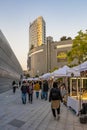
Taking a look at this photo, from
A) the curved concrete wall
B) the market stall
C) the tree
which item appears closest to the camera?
the market stall

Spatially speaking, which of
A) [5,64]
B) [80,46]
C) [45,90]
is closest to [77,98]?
[45,90]

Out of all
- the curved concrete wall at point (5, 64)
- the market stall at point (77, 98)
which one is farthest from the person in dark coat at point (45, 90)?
the curved concrete wall at point (5, 64)

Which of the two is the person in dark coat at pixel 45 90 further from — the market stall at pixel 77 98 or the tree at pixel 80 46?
the tree at pixel 80 46

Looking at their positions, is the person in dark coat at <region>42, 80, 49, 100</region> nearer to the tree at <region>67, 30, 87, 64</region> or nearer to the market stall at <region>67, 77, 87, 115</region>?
the market stall at <region>67, 77, 87, 115</region>

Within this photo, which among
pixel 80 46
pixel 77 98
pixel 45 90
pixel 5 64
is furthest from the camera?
pixel 5 64

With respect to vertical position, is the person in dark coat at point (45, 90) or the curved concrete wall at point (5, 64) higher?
the curved concrete wall at point (5, 64)

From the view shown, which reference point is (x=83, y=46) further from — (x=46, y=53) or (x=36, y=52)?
(x=36, y=52)

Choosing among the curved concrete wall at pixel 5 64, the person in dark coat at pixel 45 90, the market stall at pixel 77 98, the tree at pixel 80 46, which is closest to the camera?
the market stall at pixel 77 98

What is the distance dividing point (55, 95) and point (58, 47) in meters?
120

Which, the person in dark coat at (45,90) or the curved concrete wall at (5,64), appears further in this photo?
the curved concrete wall at (5,64)

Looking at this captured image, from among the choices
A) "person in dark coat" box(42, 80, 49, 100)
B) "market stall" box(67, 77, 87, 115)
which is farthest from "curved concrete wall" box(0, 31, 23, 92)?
"market stall" box(67, 77, 87, 115)

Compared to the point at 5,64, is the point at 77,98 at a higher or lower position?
lower

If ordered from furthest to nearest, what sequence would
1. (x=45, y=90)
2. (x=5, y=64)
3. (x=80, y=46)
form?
(x=5, y=64) < (x=80, y=46) < (x=45, y=90)

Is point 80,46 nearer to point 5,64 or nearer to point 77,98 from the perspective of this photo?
point 5,64
